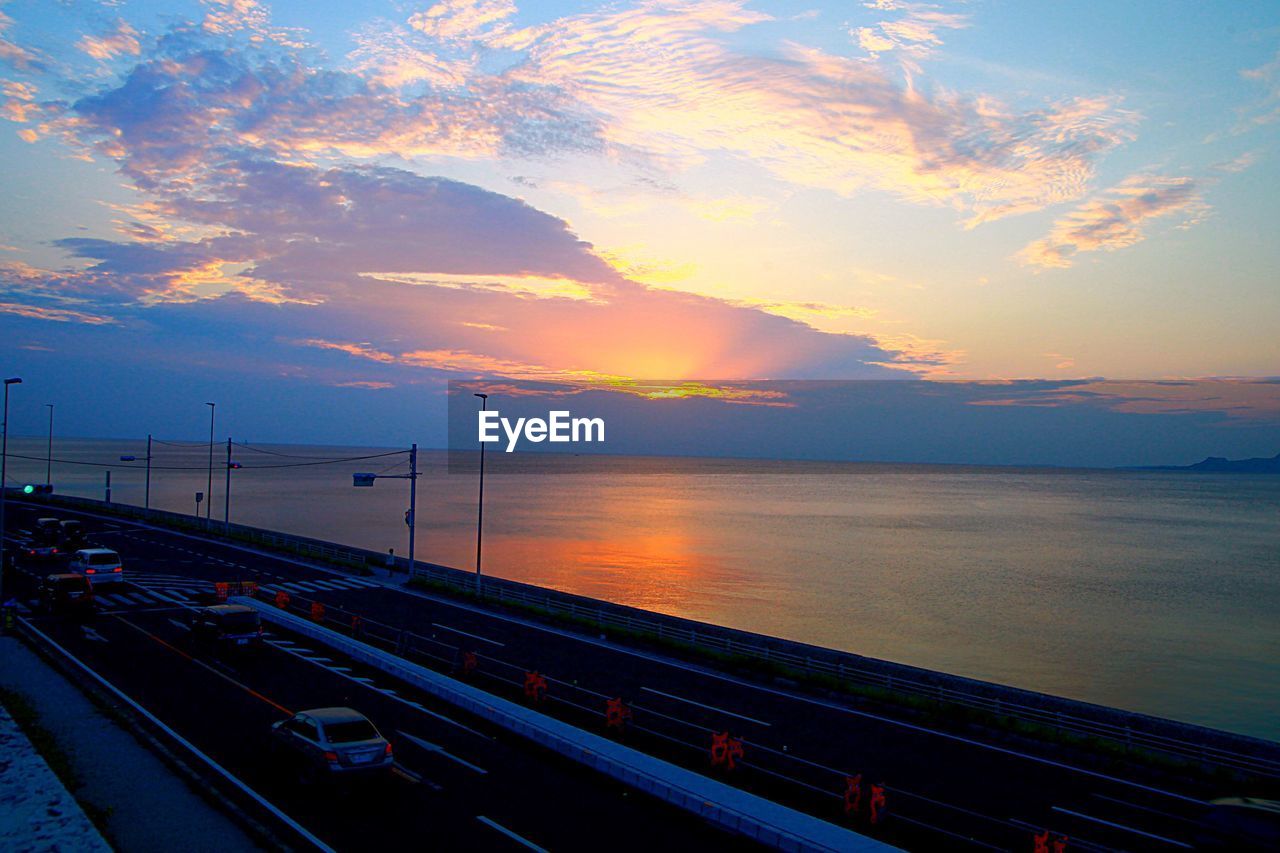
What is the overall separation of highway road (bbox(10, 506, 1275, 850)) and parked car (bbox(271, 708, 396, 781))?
24.1 inches

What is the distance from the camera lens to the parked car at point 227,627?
26.3 meters

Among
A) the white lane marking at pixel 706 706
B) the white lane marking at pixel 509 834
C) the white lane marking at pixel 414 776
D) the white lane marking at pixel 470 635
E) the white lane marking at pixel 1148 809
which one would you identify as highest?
the white lane marking at pixel 509 834

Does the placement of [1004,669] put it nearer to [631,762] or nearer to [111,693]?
[631,762]

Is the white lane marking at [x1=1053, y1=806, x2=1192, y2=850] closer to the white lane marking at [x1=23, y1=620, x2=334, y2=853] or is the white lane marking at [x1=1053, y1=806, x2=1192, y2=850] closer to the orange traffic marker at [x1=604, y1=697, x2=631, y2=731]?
the orange traffic marker at [x1=604, y1=697, x2=631, y2=731]

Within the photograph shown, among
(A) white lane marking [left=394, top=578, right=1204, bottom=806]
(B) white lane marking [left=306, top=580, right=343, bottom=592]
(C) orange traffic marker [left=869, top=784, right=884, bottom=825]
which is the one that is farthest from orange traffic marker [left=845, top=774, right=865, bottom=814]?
(B) white lane marking [left=306, top=580, right=343, bottom=592]

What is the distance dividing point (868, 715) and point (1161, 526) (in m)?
148

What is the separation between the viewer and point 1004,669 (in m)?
43.8

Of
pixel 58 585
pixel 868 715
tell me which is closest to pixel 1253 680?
pixel 868 715

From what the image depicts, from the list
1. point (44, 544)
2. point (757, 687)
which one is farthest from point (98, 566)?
point (757, 687)

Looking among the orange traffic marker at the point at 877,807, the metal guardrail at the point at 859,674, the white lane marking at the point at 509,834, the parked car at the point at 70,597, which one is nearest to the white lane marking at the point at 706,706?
the metal guardrail at the point at 859,674

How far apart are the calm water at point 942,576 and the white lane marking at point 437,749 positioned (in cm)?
3165

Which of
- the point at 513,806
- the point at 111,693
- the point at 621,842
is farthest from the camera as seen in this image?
the point at 111,693

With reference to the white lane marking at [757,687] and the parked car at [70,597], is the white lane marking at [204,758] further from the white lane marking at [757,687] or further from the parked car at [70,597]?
the parked car at [70,597]

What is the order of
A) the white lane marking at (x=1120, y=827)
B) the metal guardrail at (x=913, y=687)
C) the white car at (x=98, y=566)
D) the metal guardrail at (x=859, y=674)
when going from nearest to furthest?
the white lane marking at (x=1120, y=827), the metal guardrail at (x=913, y=687), the metal guardrail at (x=859, y=674), the white car at (x=98, y=566)
